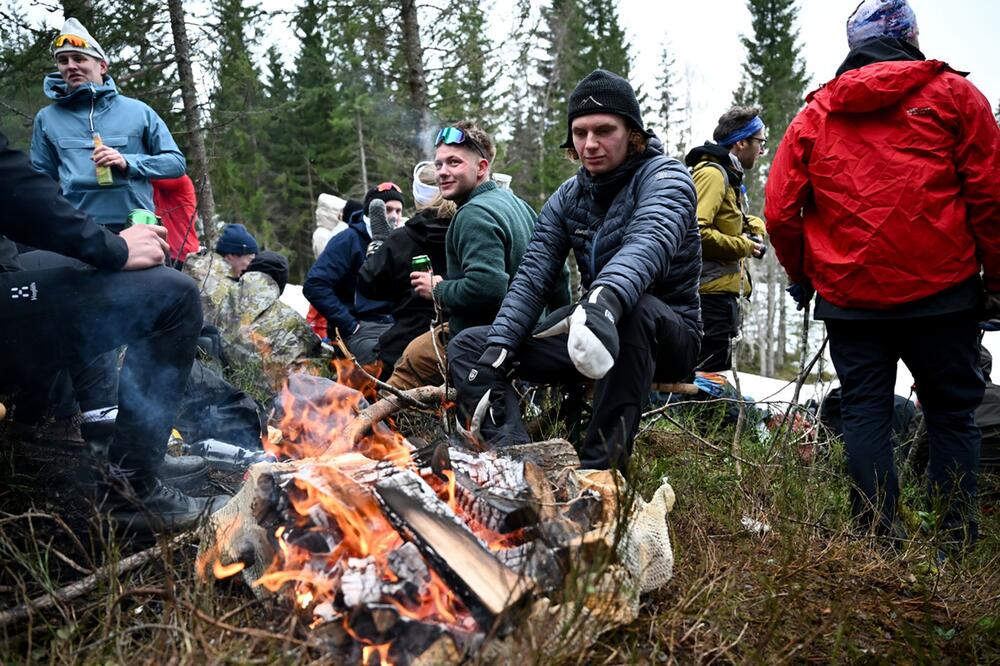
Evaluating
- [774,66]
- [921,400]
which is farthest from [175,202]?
[774,66]

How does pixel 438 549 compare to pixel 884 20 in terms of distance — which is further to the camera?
pixel 884 20

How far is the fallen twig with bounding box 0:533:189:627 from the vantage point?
5.87ft

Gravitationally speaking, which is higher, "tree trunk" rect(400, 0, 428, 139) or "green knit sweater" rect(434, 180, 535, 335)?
"tree trunk" rect(400, 0, 428, 139)

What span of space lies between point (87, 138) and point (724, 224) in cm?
435

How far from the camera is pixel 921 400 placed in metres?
3.00

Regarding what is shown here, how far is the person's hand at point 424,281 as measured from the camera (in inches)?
174

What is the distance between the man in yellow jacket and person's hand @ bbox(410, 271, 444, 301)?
71.8 inches

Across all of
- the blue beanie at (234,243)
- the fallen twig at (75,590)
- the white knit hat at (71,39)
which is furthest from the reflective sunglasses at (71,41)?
the fallen twig at (75,590)

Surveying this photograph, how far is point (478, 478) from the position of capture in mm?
2365

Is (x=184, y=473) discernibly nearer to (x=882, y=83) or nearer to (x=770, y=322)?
(x=882, y=83)

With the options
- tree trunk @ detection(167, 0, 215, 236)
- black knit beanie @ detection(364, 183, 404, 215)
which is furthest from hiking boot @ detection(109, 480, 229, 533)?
tree trunk @ detection(167, 0, 215, 236)

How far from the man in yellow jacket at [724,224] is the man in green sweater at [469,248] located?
126 cm

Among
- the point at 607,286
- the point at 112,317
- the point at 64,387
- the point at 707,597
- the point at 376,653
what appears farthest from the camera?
the point at 64,387

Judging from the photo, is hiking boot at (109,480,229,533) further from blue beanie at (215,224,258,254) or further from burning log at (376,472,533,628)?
blue beanie at (215,224,258,254)
